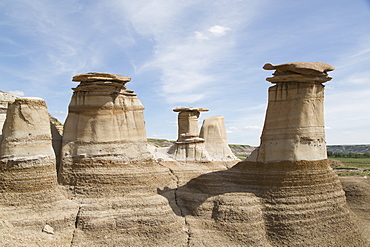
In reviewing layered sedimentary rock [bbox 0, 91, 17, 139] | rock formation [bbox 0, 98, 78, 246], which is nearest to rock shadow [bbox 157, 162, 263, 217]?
rock formation [bbox 0, 98, 78, 246]

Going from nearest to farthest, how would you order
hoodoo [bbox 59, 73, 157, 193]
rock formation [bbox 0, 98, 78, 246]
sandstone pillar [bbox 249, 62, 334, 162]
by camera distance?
rock formation [bbox 0, 98, 78, 246] → hoodoo [bbox 59, 73, 157, 193] → sandstone pillar [bbox 249, 62, 334, 162]

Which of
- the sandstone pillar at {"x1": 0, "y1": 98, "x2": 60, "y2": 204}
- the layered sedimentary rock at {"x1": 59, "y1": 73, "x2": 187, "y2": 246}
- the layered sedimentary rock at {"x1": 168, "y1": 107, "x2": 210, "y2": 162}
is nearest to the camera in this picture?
the sandstone pillar at {"x1": 0, "y1": 98, "x2": 60, "y2": 204}

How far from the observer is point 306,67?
1900cm

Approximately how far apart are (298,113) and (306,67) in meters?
2.63

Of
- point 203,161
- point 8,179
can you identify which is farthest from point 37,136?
point 203,161

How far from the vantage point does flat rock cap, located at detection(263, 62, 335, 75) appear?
19.0 m

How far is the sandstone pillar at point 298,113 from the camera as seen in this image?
19.3 meters

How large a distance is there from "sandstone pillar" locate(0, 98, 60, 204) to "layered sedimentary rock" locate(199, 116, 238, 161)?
20.0 meters

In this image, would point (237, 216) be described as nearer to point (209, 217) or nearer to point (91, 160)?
point (209, 217)

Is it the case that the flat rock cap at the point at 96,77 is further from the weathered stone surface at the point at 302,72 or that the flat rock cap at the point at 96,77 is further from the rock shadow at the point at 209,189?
the weathered stone surface at the point at 302,72

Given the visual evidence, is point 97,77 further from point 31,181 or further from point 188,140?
point 188,140

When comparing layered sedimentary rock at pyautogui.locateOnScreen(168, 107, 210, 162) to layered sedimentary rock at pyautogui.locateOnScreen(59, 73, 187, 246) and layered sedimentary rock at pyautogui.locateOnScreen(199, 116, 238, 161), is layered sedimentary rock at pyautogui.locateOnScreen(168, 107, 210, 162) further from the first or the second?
layered sedimentary rock at pyautogui.locateOnScreen(59, 73, 187, 246)

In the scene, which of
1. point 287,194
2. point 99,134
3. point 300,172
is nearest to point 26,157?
point 99,134

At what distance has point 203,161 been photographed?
103 ft
